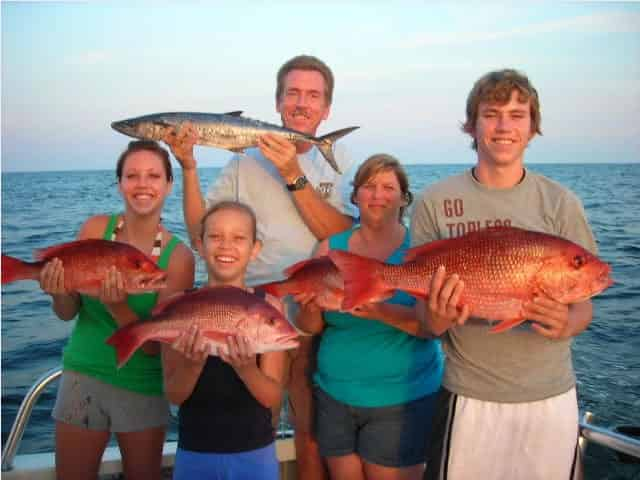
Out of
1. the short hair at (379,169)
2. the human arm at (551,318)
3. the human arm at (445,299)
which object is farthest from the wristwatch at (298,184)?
the human arm at (551,318)

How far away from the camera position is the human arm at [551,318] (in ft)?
7.93

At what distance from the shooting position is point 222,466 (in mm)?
2842

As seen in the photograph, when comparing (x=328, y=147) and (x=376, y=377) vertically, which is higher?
(x=328, y=147)

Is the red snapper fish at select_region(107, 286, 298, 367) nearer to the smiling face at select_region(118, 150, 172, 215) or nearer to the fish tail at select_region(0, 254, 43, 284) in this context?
the fish tail at select_region(0, 254, 43, 284)

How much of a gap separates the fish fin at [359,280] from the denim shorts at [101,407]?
153 cm

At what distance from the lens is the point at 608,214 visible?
75.3 feet

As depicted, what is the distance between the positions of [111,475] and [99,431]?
0.85 m

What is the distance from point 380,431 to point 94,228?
2280 millimetres

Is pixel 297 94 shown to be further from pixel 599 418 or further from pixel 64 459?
pixel 599 418

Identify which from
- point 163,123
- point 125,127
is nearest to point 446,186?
point 163,123

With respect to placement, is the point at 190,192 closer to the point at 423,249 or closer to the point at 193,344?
the point at 193,344

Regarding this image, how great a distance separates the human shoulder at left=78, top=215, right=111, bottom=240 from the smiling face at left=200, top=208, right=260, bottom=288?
0.74 metres

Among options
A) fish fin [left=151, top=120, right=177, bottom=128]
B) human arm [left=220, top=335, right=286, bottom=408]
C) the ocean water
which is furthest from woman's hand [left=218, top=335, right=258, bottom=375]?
the ocean water

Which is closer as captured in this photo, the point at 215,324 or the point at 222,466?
the point at 215,324
